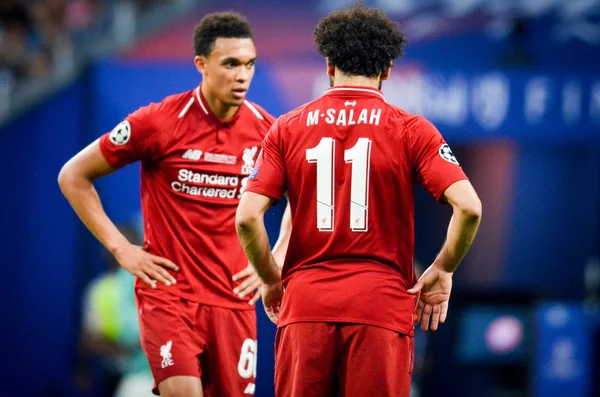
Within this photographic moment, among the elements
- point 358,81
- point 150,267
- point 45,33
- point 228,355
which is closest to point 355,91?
point 358,81

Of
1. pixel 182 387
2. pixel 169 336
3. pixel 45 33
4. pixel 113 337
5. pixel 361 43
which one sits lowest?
pixel 113 337

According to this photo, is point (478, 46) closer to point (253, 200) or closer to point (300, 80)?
point (300, 80)

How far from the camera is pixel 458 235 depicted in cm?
421

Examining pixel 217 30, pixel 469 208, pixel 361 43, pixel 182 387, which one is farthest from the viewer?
pixel 217 30

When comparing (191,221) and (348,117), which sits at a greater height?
(348,117)

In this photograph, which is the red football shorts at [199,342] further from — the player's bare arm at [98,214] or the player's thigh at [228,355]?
the player's bare arm at [98,214]

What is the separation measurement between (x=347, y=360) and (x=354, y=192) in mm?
683

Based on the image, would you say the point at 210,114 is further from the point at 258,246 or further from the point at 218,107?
the point at 258,246

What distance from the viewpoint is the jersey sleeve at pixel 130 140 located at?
5344 mm

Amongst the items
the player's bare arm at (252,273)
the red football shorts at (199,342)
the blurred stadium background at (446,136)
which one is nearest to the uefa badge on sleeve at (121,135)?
the red football shorts at (199,342)

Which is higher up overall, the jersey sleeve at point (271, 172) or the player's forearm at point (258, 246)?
the jersey sleeve at point (271, 172)

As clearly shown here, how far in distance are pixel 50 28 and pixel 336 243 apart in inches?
318

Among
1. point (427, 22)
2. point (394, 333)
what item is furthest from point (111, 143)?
point (427, 22)

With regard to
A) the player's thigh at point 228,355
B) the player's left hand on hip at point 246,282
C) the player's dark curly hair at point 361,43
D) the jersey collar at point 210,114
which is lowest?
the player's thigh at point 228,355
